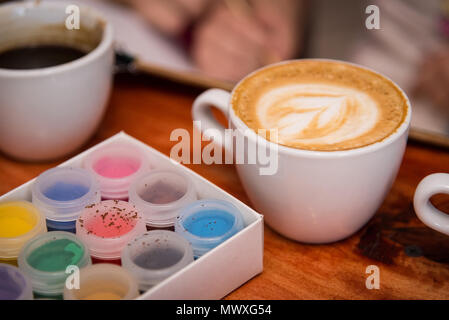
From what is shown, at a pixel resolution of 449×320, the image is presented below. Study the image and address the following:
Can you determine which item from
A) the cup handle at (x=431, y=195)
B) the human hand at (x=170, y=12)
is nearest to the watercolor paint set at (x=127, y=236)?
the cup handle at (x=431, y=195)

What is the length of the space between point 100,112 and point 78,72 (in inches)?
3.3

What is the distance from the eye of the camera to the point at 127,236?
0.57 meters

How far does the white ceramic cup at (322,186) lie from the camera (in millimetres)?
550

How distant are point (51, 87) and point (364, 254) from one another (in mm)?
398

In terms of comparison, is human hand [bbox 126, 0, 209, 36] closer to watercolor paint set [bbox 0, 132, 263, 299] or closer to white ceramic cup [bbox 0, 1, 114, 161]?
white ceramic cup [bbox 0, 1, 114, 161]

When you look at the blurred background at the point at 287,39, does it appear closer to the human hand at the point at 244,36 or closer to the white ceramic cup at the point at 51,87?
the human hand at the point at 244,36

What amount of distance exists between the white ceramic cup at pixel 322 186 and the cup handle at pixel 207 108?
24mm

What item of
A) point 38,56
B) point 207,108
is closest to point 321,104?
point 207,108

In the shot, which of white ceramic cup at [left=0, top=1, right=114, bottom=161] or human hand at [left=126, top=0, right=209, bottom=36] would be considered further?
human hand at [left=126, top=0, right=209, bottom=36]

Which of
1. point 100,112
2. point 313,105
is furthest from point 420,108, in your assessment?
point 100,112

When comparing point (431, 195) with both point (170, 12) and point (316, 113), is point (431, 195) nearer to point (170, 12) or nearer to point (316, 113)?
point (316, 113)

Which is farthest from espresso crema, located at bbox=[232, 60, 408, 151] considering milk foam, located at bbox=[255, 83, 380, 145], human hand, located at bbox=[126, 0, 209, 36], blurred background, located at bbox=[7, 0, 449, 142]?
human hand, located at bbox=[126, 0, 209, 36]

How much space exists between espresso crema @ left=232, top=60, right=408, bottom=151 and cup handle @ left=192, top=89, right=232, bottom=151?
0.08ft

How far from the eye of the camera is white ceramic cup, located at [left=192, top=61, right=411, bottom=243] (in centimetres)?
55
